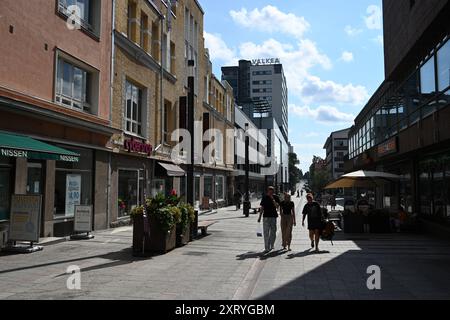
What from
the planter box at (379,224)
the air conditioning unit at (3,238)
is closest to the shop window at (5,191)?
the air conditioning unit at (3,238)

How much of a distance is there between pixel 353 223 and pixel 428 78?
637 cm

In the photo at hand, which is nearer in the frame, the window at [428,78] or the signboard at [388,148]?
the window at [428,78]

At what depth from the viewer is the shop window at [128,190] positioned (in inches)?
741

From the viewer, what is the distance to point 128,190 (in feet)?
64.6

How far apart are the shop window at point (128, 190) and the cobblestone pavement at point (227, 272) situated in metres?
5.38

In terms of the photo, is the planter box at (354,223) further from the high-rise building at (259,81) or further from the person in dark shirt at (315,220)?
the high-rise building at (259,81)

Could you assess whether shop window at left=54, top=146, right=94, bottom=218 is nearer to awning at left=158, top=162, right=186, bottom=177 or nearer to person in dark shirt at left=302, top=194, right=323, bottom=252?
awning at left=158, top=162, right=186, bottom=177

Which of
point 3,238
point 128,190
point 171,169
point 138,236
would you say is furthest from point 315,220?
point 171,169

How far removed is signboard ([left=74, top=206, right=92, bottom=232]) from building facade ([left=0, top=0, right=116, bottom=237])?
79 cm

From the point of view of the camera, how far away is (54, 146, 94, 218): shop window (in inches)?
564

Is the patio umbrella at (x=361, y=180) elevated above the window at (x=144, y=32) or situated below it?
below

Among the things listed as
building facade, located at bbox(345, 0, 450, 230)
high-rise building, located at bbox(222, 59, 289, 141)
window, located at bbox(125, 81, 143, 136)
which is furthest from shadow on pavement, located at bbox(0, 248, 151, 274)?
high-rise building, located at bbox(222, 59, 289, 141)

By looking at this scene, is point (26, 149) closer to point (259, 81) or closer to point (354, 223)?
point (354, 223)
